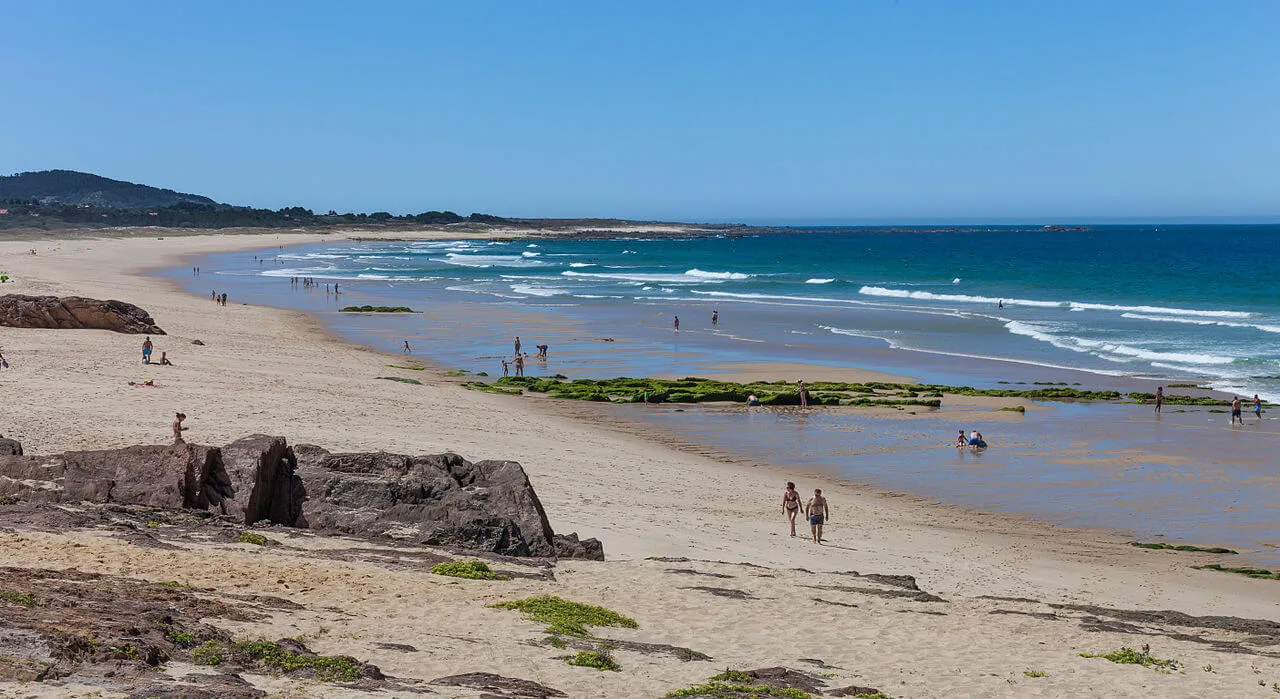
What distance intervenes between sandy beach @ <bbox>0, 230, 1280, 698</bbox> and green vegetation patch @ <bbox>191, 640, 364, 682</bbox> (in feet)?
1.27

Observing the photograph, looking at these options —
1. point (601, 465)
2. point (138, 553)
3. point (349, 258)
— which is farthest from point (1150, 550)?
point (349, 258)

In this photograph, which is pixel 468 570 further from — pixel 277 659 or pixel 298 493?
pixel 277 659

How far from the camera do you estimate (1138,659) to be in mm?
10953

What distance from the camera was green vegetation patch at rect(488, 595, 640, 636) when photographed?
35.3 ft

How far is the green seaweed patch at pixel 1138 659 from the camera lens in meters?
10.8

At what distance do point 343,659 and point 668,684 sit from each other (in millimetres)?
2599

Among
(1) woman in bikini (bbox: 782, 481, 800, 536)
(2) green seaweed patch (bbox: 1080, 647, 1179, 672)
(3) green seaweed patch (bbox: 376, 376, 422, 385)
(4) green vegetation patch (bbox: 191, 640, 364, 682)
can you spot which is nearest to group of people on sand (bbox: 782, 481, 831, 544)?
(1) woman in bikini (bbox: 782, 481, 800, 536)

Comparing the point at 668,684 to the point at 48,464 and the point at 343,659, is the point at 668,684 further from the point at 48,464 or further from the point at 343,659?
the point at 48,464

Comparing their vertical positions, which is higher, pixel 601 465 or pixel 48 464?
pixel 48 464

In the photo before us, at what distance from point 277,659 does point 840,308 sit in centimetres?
5658

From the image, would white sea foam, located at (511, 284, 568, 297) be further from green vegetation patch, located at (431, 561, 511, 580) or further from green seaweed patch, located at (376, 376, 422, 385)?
green vegetation patch, located at (431, 561, 511, 580)

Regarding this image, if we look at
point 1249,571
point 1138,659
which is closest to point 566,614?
point 1138,659

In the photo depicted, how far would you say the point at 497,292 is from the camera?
72.4 m

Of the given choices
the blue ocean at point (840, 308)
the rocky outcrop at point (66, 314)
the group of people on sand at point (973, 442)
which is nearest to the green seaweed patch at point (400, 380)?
the blue ocean at point (840, 308)
